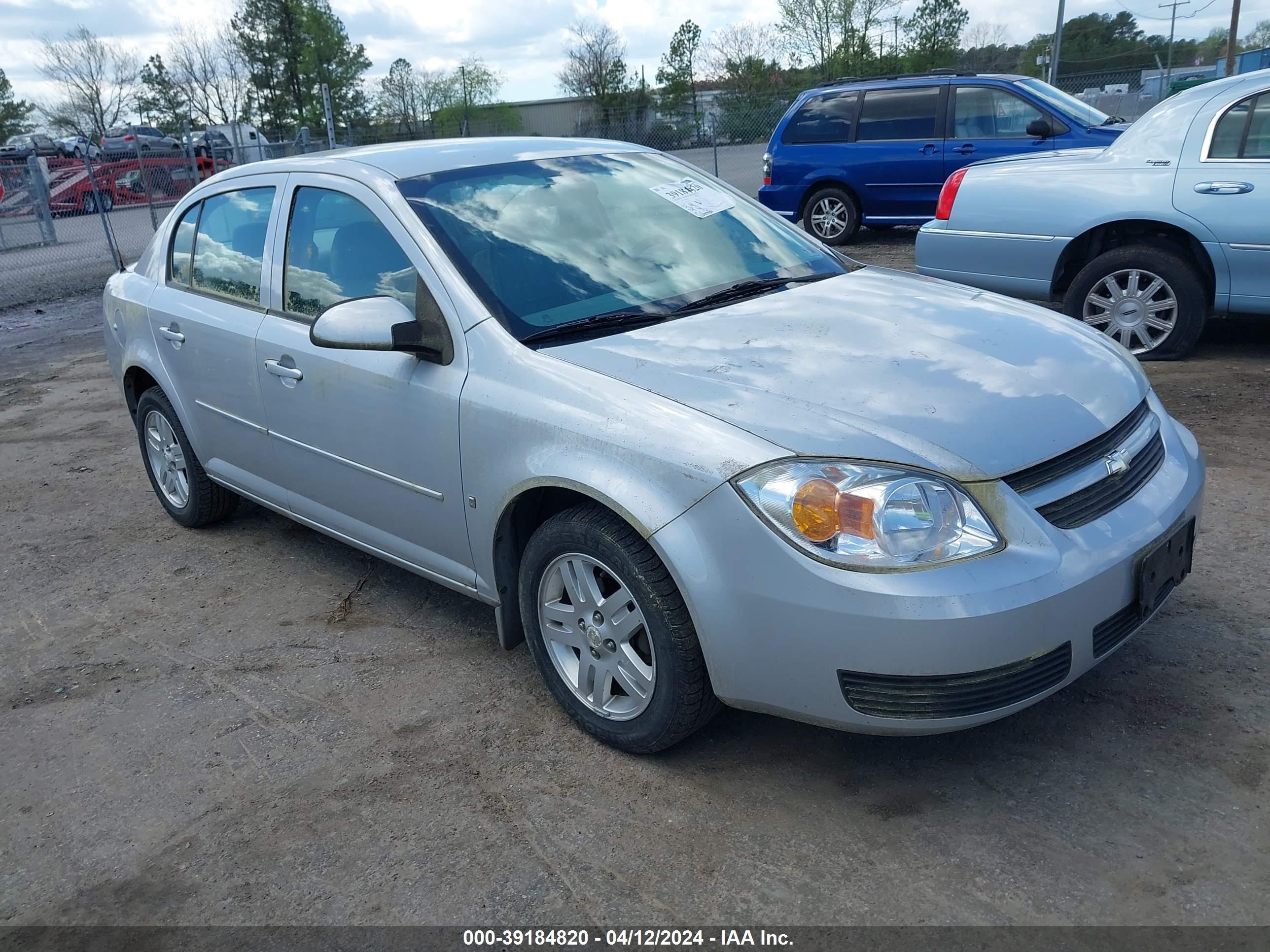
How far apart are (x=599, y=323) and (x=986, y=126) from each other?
31.2ft

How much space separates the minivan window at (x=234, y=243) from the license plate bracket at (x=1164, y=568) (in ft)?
10.4

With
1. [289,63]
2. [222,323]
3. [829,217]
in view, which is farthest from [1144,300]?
[289,63]

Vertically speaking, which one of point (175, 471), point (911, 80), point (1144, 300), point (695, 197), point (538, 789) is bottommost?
point (538, 789)

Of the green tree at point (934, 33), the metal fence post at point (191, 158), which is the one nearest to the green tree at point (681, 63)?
the green tree at point (934, 33)

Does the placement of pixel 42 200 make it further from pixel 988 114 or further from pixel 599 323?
pixel 599 323

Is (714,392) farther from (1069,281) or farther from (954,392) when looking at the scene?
(1069,281)

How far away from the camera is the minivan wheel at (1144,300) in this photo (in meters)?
6.09

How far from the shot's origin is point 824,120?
11.9 meters

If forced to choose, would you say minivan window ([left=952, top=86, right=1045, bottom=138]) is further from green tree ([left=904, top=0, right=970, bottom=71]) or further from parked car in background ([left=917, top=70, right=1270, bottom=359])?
green tree ([left=904, top=0, right=970, bottom=71])

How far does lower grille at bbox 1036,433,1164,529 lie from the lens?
2.50m

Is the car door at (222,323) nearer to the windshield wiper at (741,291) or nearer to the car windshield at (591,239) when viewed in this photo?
the car windshield at (591,239)

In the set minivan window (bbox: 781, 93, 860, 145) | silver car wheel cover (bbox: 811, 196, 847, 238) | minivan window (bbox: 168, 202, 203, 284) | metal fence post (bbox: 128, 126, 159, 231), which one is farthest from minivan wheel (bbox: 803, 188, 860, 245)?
metal fence post (bbox: 128, 126, 159, 231)

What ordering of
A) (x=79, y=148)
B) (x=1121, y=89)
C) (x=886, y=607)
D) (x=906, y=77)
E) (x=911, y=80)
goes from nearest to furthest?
1. (x=886, y=607)
2. (x=911, y=80)
3. (x=906, y=77)
4. (x=79, y=148)
5. (x=1121, y=89)

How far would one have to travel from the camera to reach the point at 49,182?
21.4 meters
